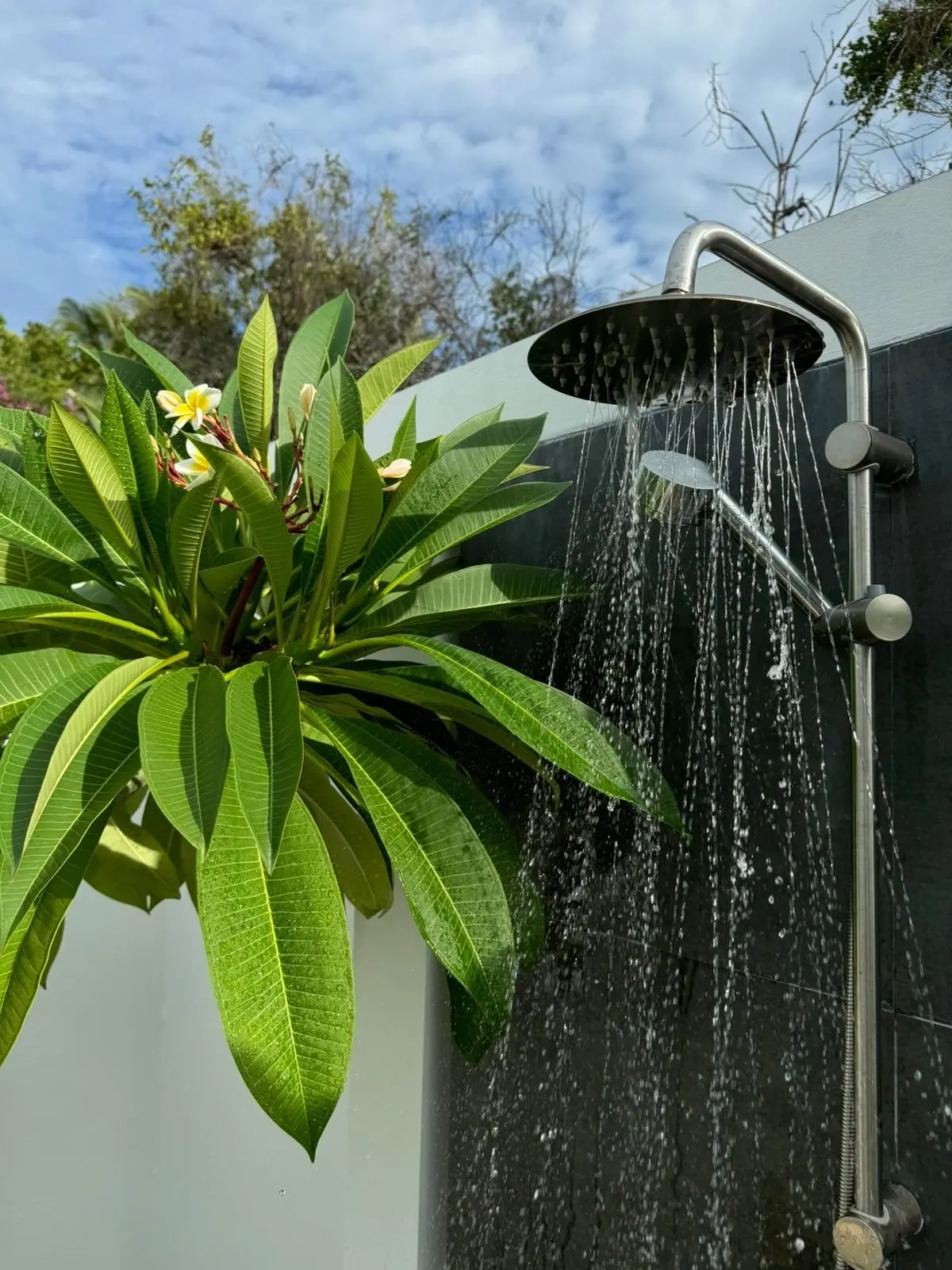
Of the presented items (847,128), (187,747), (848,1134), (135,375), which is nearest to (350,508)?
(187,747)

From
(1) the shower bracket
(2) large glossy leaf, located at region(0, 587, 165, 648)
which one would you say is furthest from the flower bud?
(1) the shower bracket

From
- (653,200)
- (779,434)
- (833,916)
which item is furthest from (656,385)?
(653,200)

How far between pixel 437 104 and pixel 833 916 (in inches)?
221

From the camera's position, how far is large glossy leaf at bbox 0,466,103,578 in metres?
1.12

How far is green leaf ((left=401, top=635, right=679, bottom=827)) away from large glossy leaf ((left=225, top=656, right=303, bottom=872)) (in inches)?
6.7

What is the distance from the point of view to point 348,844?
4.54 ft

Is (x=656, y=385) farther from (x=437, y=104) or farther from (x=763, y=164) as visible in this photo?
(x=437, y=104)

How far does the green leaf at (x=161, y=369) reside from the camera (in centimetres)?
142

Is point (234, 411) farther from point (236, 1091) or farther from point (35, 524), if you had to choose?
point (236, 1091)

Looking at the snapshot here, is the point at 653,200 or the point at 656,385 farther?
the point at 653,200

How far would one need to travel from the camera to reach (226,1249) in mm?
1992

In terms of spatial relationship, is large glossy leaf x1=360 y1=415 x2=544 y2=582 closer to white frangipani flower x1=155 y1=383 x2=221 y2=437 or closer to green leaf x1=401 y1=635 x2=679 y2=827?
green leaf x1=401 y1=635 x2=679 y2=827

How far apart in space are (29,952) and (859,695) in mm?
821

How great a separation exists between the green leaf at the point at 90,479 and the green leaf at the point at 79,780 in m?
0.16
